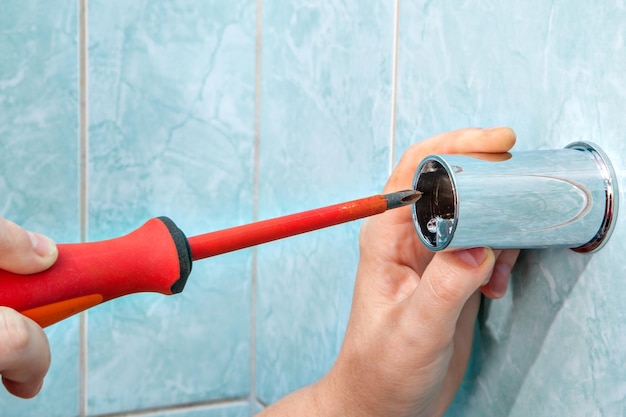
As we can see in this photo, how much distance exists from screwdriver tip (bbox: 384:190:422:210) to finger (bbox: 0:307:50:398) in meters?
0.19

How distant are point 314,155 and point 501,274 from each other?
306mm

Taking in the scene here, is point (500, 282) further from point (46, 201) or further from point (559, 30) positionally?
point (46, 201)

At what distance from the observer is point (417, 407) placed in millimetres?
498

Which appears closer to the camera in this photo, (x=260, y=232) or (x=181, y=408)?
(x=260, y=232)

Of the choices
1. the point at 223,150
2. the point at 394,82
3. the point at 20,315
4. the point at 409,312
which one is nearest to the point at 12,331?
the point at 20,315

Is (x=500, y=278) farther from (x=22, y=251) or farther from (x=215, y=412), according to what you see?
(x=215, y=412)

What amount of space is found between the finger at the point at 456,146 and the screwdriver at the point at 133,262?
0.26ft

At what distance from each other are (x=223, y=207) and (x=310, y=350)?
0.19 meters

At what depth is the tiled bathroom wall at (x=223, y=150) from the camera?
1.89 ft

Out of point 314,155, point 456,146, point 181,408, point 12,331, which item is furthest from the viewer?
point 181,408

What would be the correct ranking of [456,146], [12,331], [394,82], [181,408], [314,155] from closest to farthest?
[12,331]
[456,146]
[394,82]
[314,155]
[181,408]

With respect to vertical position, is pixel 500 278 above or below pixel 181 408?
above

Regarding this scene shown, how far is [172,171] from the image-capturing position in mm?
810

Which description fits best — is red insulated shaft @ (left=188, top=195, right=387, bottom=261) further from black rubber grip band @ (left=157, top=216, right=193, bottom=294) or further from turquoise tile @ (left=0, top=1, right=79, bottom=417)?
turquoise tile @ (left=0, top=1, right=79, bottom=417)
